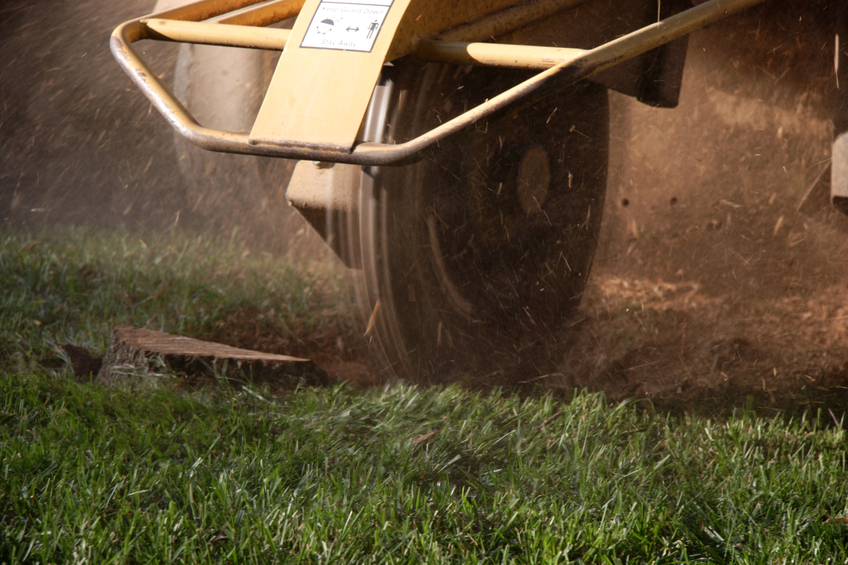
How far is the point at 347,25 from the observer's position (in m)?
1.66

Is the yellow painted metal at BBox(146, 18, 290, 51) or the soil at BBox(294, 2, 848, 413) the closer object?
the yellow painted metal at BBox(146, 18, 290, 51)

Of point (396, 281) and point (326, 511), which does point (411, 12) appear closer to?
point (396, 281)

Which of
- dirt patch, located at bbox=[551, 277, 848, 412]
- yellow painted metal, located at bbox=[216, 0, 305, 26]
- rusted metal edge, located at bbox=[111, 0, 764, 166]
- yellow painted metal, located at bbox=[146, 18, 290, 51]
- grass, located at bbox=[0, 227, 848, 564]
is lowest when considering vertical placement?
dirt patch, located at bbox=[551, 277, 848, 412]

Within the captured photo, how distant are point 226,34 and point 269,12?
0.27 metres

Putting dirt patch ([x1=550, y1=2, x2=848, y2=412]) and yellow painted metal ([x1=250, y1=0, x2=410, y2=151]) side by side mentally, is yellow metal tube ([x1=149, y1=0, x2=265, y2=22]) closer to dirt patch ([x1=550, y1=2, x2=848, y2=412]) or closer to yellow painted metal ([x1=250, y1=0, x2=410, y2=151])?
yellow painted metal ([x1=250, y1=0, x2=410, y2=151])

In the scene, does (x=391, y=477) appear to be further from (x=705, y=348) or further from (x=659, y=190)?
(x=659, y=190)

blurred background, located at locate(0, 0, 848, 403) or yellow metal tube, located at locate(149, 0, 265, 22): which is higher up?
yellow metal tube, located at locate(149, 0, 265, 22)

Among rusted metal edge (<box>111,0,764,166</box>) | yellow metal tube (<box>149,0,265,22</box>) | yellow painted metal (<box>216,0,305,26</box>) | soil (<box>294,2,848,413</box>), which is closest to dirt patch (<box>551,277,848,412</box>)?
soil (<box>294,2,848,413</box>)

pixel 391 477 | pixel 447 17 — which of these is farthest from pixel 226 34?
pixel 391 477

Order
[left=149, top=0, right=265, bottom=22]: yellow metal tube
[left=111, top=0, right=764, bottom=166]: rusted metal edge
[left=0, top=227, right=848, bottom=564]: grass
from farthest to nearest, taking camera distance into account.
→ [left=149, top=0, right=265, bottom=22]: yellow metal tube, [left=111, top=0, right=764, bottom=166]: rusted metal edge, [left=0, top=227, right=848, bottom=564]: grass

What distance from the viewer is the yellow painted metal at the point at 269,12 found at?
74.3 inches

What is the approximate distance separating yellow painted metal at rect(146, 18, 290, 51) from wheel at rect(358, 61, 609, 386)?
0.28 metres

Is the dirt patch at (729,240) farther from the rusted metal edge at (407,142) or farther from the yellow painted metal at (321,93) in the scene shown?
the yellow painted metal at (321,93)

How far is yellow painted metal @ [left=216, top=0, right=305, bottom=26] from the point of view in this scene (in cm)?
189
